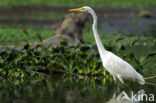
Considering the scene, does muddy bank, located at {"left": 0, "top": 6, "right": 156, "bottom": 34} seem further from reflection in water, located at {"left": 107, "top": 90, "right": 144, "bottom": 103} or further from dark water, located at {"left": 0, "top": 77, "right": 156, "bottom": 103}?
reflection in water, located at {"left": 107, "top": 90, "right": 144, "bottom": 103}

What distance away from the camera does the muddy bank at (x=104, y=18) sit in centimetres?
2029

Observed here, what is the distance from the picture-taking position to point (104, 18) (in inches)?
910

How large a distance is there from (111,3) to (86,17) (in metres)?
12.8

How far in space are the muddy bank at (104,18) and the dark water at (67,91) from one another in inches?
357

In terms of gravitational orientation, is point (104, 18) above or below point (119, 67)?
below

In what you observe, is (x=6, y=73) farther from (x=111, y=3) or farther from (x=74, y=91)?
(x=111, y=3)

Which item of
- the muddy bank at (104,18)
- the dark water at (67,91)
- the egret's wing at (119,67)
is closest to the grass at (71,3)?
the muddy bank at (104,18)

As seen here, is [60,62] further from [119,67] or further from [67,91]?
[119,67]

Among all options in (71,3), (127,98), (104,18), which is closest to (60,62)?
(127,98)

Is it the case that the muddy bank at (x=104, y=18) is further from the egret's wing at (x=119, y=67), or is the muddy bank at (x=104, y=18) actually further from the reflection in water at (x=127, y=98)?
the reflection in water at (x=127, y=98)

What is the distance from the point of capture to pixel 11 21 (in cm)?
2170

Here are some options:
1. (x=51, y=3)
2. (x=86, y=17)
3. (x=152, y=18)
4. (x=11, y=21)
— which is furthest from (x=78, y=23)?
(x=51, y=3)

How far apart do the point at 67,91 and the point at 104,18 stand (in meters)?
14.5

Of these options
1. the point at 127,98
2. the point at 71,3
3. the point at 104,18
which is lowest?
the point at 104,18
